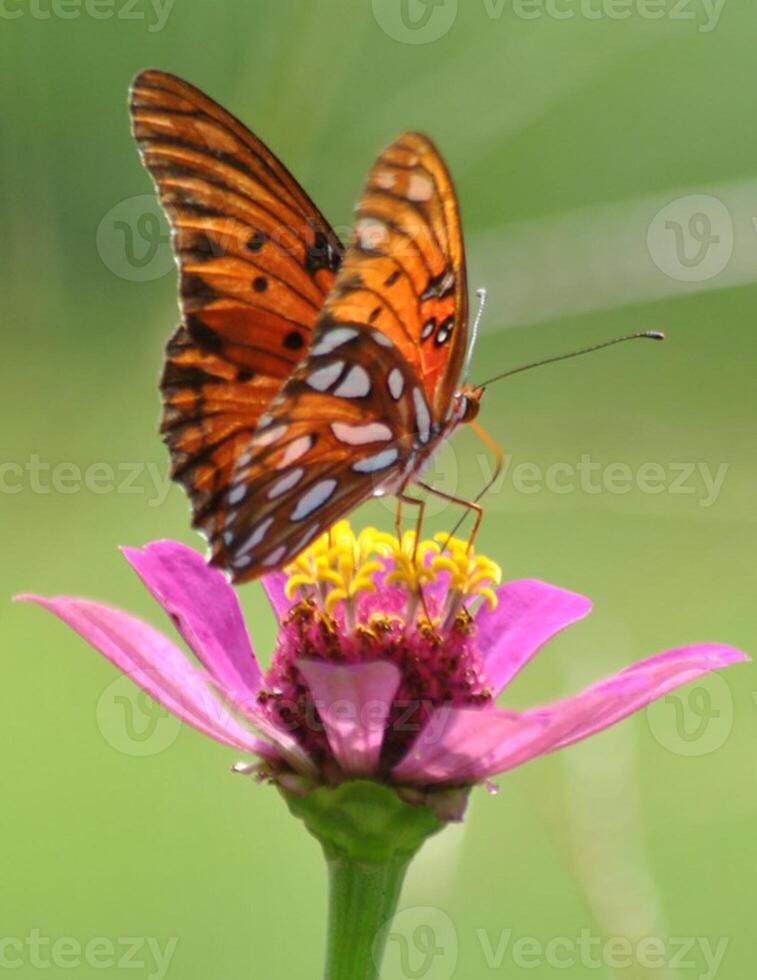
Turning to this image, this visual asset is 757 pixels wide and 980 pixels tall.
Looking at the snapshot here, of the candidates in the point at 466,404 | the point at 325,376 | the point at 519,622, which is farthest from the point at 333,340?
the point at 519,622

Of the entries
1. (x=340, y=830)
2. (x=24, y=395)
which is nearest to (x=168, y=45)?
(x=24, y=395)

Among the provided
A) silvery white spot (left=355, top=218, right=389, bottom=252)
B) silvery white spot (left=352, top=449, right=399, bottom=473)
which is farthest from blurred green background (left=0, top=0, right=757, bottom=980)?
silvery white spot (left=355, top=218, right=389, bottom=252)

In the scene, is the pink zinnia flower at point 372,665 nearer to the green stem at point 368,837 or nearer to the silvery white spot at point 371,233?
the green stem at point 368,837

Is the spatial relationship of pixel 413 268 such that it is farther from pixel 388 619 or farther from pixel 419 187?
pixel 388 619

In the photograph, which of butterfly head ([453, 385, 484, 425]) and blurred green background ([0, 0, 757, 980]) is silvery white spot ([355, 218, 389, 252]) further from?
blurred green background ([0, 0, 757, 980])

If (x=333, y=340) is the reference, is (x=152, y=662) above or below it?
below

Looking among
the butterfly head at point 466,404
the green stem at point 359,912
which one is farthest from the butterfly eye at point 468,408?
the green stem at point 359,912

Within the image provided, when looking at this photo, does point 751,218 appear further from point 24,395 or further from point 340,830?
point 24,395
